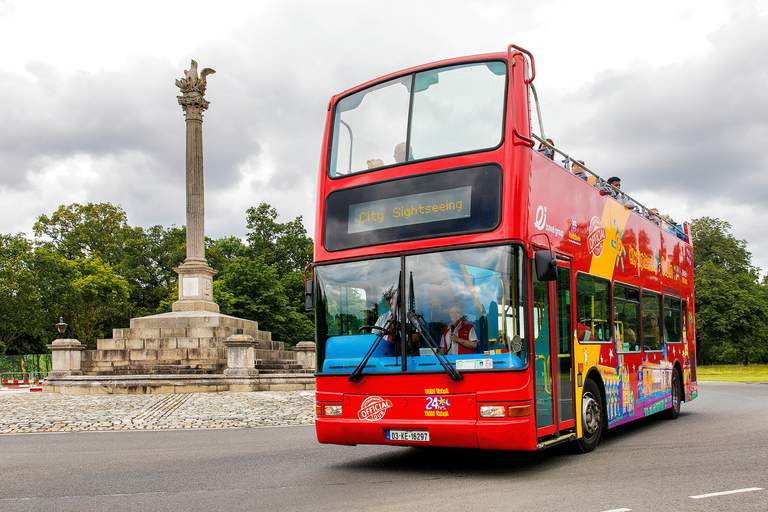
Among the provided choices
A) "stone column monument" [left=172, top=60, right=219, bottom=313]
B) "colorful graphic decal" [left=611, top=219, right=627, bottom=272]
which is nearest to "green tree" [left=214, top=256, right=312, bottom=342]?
"stone column monument" [left=172, top=60, right=219, bottom=313]

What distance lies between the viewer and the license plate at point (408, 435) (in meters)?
7.68

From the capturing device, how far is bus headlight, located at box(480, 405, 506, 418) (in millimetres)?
7340

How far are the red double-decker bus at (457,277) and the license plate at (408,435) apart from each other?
0.01m

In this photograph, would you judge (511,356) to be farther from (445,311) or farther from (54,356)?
(54,356)

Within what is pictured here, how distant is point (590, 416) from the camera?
9250 millimetres

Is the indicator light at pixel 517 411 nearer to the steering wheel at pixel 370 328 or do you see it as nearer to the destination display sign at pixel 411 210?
the steering wheel at pixel 370 328

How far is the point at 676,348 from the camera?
45.3ft

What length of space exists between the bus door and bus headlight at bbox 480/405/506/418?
47 centimetres

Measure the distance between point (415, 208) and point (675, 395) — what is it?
8.28m

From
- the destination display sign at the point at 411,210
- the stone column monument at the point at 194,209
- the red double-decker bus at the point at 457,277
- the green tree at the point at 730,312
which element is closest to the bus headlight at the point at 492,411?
the red double-decker bus at the point at 457,277

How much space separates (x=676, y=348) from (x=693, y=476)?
7.02 m

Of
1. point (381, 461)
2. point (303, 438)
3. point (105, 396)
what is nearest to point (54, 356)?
point (105, 396)

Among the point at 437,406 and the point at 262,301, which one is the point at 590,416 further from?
the point at 262,301

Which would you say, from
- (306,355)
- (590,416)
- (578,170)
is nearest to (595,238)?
(578,170)
